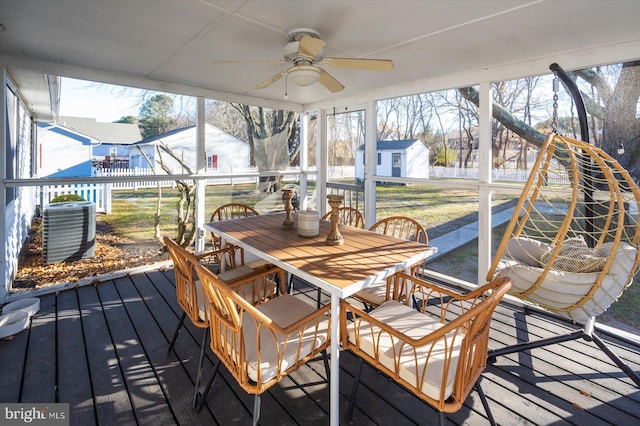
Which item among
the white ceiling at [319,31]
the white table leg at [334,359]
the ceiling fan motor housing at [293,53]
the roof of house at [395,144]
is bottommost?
the white table leg at [334,359]

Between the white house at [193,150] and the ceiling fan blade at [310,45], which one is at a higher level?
the ceiling fan blade at [310,45]

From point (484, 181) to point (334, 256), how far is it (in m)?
2.21

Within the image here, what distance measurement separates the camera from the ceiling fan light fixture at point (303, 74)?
2338 mm

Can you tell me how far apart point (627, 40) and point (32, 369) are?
16.3 feet

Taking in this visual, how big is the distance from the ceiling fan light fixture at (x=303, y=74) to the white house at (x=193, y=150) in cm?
236

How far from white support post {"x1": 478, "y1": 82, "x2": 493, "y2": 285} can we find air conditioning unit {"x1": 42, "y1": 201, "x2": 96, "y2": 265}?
175 inches

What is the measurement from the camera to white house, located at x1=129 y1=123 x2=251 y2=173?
156 inches

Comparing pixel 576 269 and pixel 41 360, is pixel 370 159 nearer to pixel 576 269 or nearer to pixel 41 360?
pixel 576 269

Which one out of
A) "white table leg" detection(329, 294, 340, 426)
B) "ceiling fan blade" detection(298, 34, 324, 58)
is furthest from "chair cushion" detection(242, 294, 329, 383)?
"ceiling fan blade" detection(298, 34, 324, 58)

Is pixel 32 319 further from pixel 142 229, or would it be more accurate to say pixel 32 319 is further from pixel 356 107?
pixel 356 107

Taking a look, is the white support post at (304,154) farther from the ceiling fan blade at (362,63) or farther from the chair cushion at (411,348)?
the chair cushion at (411,348)

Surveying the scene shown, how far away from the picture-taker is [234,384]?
2.05 metres

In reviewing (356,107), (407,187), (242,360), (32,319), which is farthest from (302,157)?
(242,360)

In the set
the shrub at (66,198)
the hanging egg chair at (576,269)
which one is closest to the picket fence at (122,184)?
the shrub at (66,198)
